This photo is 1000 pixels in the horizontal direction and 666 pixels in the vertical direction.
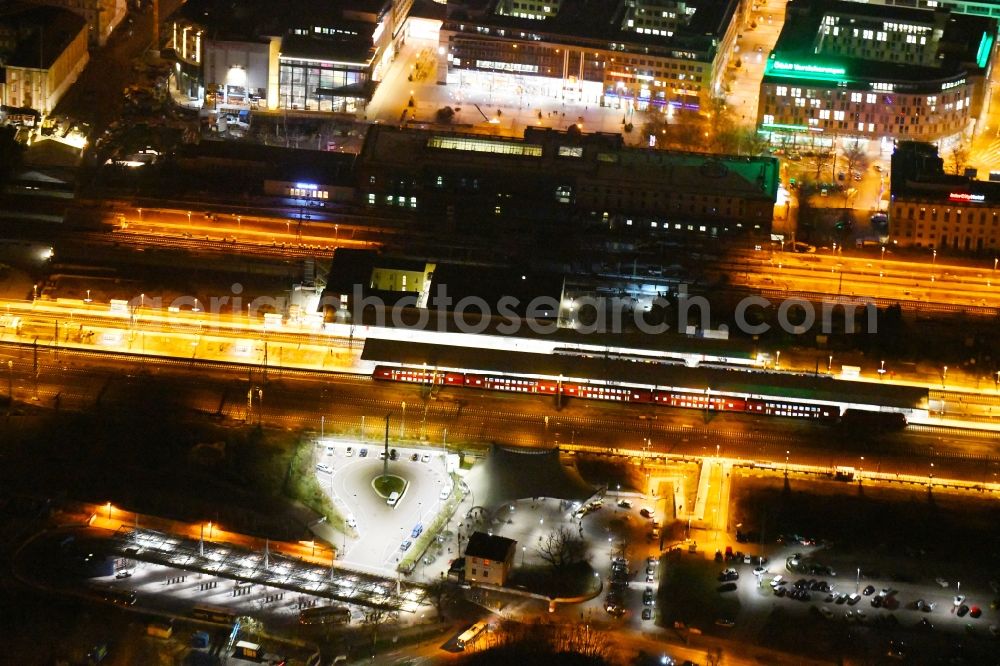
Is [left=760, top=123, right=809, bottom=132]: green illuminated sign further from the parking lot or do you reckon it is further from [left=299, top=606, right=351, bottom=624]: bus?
[left=299, top=606, right=351, bottom=624]: bus

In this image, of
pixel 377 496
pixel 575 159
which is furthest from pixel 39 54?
pixel 377 496

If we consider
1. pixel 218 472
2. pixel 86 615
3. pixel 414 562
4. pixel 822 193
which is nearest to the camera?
pixel 86 615

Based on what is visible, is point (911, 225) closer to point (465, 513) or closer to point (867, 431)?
point (867, 431)

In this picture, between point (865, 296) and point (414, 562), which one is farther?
point (865, 296)

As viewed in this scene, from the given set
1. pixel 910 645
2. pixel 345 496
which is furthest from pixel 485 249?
pixel 910 645

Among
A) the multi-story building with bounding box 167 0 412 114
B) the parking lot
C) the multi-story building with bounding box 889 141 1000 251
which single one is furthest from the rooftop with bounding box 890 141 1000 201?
the parking lot

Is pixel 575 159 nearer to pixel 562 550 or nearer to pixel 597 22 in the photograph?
pixel 597 22
